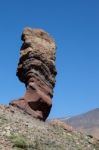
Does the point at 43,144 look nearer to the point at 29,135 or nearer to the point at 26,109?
the point at 29,135

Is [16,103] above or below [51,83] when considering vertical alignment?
below

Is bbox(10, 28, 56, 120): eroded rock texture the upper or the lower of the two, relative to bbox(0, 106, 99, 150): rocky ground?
upper

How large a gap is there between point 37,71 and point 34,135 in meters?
9.11

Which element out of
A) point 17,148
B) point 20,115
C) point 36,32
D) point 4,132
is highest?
point 36,32

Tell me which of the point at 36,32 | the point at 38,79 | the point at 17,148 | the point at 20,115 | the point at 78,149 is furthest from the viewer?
the point at 36,32

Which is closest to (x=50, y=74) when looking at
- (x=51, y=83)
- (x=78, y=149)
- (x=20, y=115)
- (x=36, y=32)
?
(x=51, y=83)

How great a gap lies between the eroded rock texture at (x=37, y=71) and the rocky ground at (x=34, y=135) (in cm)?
146

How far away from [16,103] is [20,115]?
75.8 inches

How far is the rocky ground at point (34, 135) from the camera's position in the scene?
23359mm

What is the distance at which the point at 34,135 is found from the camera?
84.6 ft

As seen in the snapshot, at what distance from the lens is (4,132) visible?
24422mm

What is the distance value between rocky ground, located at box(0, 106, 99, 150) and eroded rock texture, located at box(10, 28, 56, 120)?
1.46 metres

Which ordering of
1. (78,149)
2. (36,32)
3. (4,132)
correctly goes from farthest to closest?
(36,32) → (78,149) → (4,132)

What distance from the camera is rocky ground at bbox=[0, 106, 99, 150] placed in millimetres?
23359
